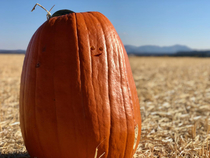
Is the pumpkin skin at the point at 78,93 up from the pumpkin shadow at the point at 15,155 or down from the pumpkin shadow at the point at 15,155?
up

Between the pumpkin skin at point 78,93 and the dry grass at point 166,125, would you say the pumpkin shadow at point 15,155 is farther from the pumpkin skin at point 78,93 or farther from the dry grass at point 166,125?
the pumpkin skin at point 78,93

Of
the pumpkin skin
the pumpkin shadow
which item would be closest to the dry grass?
the pumpkin shadow

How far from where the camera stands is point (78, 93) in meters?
1.76

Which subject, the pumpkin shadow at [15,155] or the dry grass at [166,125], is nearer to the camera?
the pumpkin shadow at [15,155]

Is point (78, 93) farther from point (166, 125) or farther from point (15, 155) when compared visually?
point (166, 125)

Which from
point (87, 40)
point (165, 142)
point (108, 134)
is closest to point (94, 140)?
point (108, 134)

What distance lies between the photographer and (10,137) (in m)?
2.88

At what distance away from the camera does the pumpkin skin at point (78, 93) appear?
1.77m

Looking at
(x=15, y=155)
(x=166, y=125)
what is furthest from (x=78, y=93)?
(x=166, y=125)

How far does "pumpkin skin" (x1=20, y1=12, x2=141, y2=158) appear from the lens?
5.79 ft

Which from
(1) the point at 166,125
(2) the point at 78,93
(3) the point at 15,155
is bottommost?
(3) the point at 15,155

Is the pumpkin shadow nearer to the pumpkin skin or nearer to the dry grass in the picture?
the dry grass

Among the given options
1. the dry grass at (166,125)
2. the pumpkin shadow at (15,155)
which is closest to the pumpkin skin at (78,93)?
the pumpkin shadow at (15,155)

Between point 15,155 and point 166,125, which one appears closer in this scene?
point 15,155
